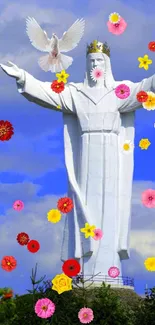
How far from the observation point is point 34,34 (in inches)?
702

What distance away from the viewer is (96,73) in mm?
18531

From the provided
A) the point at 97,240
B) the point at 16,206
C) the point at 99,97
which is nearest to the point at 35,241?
the point at 16,206

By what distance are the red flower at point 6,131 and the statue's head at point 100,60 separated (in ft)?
15.7

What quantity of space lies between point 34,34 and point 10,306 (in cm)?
662

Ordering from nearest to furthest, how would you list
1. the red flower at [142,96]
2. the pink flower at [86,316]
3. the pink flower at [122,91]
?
the pink flower at [86,316]
the red flower at [142,96]
the pink flower at [122,91]

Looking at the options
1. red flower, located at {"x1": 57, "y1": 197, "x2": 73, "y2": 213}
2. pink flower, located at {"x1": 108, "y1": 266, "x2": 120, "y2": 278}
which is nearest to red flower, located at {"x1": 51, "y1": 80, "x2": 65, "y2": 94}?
red flower, located at {"x1": 57, "y1": 197, "x2": 73, "y2": 213}

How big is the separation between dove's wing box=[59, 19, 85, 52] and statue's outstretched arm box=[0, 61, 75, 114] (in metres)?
1.09

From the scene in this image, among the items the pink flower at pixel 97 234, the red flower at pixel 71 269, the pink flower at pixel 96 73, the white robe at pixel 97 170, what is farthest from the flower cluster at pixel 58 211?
the pink flower at pixel 96 73

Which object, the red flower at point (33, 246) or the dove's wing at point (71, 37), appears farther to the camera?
the dove's wing at point (71, 37)

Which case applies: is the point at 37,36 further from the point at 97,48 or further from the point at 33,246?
the point at 33,246

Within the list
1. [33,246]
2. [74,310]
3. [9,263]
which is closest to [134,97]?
[33,246]

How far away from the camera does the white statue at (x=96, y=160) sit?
18.1 metres

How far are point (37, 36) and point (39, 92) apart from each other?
1.37 metres

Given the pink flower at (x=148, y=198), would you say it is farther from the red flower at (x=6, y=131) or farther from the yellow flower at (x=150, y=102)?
the red flower at (x=6, y=131)
